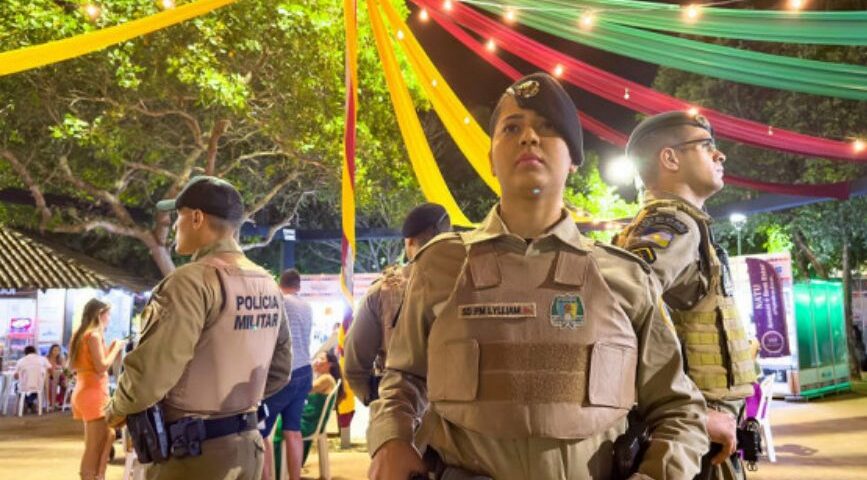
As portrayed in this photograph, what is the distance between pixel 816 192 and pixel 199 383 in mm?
10141

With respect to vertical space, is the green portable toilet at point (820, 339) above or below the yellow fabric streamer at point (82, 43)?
below

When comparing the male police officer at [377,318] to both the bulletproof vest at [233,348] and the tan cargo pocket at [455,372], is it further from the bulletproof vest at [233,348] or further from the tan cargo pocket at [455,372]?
the tan cargo pocket at [455,372]

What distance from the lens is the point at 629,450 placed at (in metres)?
1.80

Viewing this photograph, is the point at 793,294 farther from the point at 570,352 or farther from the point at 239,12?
the point at 570,352

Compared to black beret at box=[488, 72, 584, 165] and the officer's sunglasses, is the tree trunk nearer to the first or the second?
the officer's sunglasses

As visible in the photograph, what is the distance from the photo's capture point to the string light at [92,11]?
1105cm

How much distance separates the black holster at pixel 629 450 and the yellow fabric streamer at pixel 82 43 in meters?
5.11

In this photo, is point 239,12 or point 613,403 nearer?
point 613,403

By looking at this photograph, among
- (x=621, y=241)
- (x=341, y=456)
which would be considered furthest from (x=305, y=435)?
(x=621, y=241)

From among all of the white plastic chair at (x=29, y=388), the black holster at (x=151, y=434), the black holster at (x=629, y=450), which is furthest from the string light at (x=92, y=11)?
the black holster at (x=629, y=450)

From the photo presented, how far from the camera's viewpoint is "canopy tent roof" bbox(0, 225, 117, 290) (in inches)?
663

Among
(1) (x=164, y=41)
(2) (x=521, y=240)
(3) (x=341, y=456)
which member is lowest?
(3) (x=341, y=456)

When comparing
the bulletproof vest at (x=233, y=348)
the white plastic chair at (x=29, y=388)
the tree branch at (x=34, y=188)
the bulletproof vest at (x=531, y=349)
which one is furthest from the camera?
the white plastic chair at (x=29, y=388)

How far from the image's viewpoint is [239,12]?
1267cm
